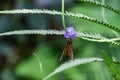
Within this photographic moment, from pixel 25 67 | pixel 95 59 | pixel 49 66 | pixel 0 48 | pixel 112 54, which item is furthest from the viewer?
pixel 0 48

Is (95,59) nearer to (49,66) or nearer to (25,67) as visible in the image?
(49,66)

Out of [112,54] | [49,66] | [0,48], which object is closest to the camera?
[112,54]

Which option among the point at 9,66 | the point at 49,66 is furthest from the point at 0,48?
the point at 49,66

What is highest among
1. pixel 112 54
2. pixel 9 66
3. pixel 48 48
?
pixel 112 54

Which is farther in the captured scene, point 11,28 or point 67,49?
point 11,28

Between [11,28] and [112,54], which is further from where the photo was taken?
[11,28]

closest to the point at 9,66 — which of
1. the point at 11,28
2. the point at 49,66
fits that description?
the point at 11,28

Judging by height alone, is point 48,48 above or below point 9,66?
above

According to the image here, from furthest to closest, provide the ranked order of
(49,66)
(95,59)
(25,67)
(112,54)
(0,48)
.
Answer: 1. (0,48)
2. (25,67)
3. (49,66)
4. (112,54)
5. (95,59)

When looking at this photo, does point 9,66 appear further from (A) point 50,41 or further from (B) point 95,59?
(B) point 95,59
